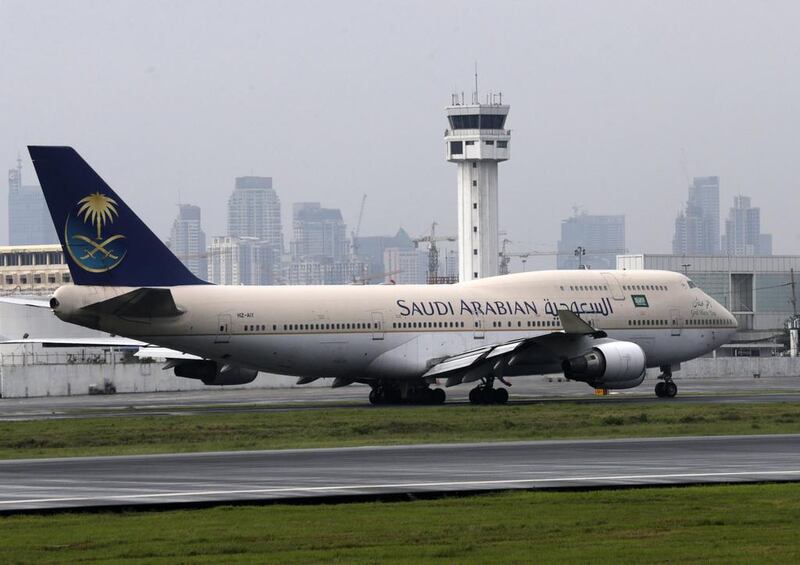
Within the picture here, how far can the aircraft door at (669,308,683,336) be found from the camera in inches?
2379

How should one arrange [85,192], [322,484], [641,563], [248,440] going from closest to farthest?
1. [641,563]
2. [322,484]
3. [248,440]
4. [85,192]

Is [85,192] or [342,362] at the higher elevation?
[85,192]

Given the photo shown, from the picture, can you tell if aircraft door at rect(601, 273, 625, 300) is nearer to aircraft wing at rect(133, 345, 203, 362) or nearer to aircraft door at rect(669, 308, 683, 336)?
aircraft door at rect(669, 308, 683, 336)

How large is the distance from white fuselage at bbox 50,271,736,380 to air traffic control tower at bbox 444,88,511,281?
8364 cm

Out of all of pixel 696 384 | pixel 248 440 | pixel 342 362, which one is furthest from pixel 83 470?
pixel 696 384

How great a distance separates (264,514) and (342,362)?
106ft

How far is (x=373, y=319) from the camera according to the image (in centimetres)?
5484

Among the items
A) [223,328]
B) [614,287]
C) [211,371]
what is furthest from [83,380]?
[614,287]

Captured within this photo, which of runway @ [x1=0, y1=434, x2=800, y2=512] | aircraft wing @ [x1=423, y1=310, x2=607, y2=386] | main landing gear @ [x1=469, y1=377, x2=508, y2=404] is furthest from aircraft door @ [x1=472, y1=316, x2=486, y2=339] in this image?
runway @ [x1=0, y1=434, x2=800, y2=512]

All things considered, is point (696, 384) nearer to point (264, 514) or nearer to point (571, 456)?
point (571, 456)

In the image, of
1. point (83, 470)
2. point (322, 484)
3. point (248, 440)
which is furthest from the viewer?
point (248, 440)

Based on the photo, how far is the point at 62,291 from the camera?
49.8m

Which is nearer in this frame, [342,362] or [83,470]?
[83,470]

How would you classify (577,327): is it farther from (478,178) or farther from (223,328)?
(478,178)
